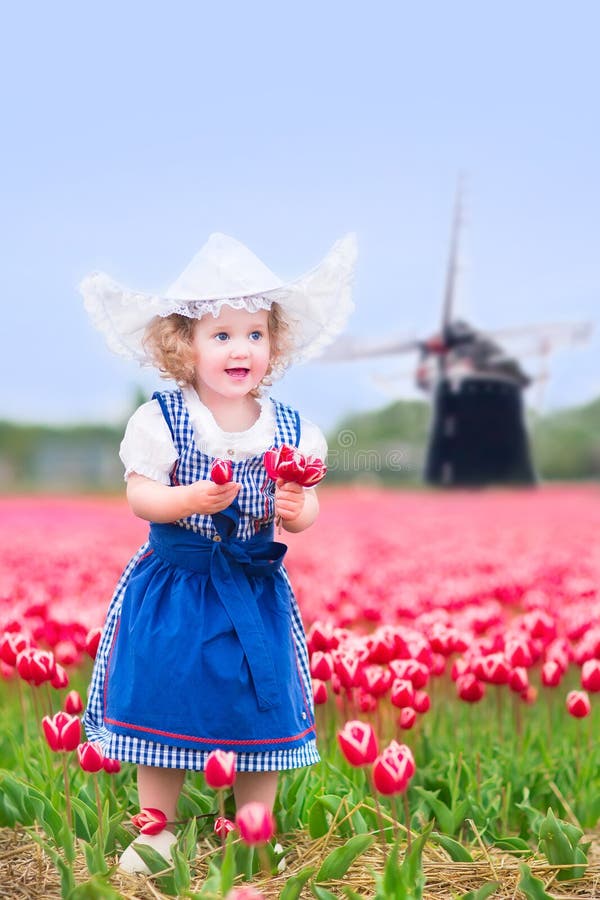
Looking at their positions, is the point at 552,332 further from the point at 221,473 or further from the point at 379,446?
the point at 221,473

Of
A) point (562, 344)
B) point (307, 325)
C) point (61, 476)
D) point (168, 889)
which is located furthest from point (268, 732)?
point (61, 476)

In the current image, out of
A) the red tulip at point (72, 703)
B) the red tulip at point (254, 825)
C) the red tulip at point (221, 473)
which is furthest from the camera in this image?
the red tulip at point (72, 703)

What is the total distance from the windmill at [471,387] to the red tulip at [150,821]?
1523cm

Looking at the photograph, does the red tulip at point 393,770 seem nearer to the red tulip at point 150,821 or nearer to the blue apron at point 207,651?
the blue apron at point 207,651

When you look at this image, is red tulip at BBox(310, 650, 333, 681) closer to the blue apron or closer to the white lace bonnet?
the blue apron

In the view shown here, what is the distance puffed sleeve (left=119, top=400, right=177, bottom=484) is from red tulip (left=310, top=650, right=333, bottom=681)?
749mm

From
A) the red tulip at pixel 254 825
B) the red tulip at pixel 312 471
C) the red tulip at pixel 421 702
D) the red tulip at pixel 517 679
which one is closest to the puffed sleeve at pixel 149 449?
the red tulip at pixel 312 471

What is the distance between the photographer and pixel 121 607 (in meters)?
2.65

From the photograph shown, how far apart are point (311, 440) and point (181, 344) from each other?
40 cm

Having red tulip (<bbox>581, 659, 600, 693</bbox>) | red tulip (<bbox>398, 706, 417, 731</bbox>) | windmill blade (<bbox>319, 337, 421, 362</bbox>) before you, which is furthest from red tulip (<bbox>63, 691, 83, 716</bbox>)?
windmill blade (<bbox>319, 337, 421, 362</bbox>)

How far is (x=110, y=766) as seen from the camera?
2848 mm

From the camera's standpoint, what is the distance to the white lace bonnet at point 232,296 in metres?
2.62

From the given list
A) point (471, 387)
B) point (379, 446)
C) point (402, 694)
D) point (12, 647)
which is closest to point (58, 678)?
point (12, 647)

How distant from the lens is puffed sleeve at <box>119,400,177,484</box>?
8.43ft
